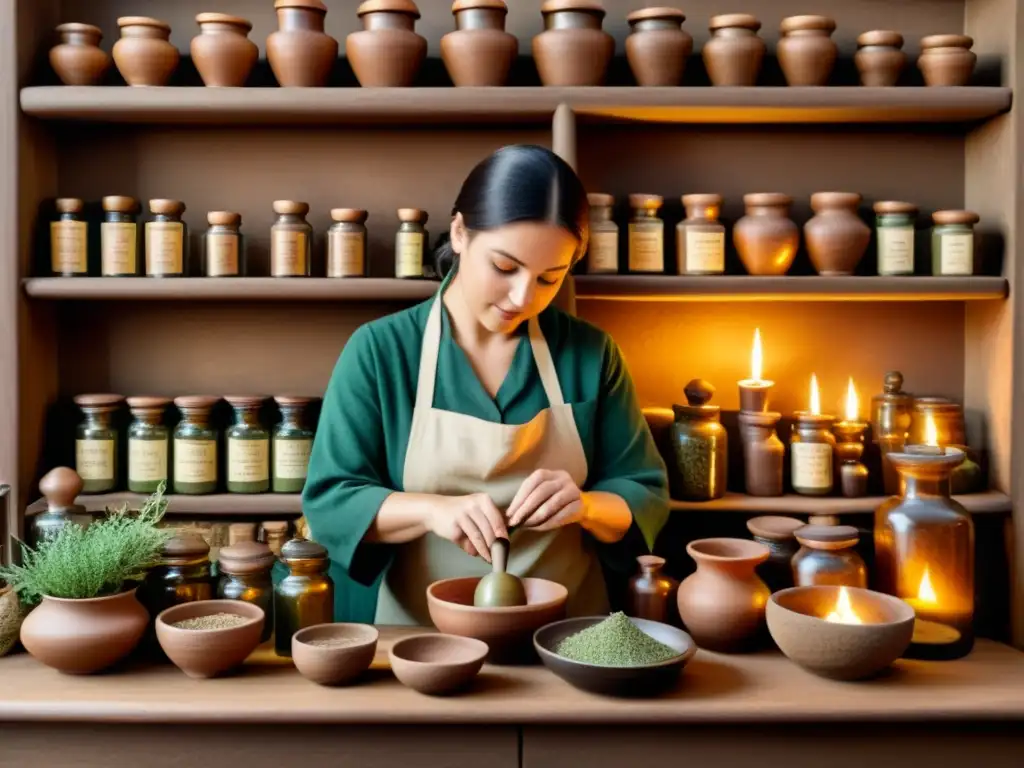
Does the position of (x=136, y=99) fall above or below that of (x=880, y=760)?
above

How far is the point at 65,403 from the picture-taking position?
233 cm

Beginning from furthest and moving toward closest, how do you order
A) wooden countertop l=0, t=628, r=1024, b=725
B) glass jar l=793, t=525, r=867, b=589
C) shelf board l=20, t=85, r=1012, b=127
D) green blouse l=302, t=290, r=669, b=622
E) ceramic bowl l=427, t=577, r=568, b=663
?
shelf board l=20, t=85, r=1012, b=127
green blouse l=302, t=290, r=669, b=622
glass jar l=793, t=525, r=867, b=589
ceramic bowl l=427, t=577, r=568, b=663
wooden countertop l=0, t=628, r=1024, b=725

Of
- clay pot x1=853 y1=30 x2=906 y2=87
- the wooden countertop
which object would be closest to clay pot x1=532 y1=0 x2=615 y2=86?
clay pot x1=853 y1=30 x2=906 y2=87

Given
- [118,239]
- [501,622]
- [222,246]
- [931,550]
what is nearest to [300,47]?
[222,246]

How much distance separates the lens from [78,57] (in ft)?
6.93

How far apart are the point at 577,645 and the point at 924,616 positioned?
625 mm

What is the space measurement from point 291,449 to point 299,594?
2.38 feet

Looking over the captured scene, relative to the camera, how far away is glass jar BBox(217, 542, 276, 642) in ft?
4.99

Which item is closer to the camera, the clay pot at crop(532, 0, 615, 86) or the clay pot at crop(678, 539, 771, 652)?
the clay pot at crop(678, 539, 771, 652)

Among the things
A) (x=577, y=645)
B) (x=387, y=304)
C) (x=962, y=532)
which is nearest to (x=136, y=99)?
(x=387, y=304)

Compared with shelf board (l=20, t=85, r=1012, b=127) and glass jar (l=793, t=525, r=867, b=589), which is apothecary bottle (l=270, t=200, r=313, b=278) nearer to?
shelf board (l=20, t=85, r=1012, b=127)

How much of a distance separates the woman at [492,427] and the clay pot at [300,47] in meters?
0.53

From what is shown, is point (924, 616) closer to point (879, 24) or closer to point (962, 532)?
point (962, 532)

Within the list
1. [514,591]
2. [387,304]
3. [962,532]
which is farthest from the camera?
[387,304]
